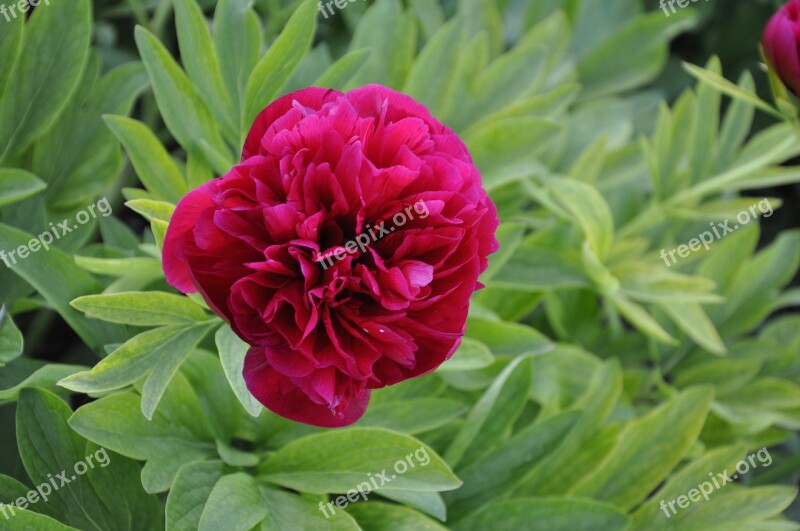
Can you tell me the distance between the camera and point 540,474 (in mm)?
844

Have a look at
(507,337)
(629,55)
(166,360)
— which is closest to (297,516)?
(166,360)

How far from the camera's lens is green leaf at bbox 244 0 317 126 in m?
0.63

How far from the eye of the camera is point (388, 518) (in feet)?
2.25

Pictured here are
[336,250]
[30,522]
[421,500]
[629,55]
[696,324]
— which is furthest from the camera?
[629,55]

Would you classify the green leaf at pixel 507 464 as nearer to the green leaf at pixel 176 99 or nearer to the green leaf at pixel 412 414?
the green leaf at pixel 412 414

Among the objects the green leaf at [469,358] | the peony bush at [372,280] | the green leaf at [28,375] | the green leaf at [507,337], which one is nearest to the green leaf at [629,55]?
the peony bush at [372,280]

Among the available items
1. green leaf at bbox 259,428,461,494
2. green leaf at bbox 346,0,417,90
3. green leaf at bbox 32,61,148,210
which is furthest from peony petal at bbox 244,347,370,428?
green leaf at bbox 346,0,417,90

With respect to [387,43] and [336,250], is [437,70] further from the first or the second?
[336,250]

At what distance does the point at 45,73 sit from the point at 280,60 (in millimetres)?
218

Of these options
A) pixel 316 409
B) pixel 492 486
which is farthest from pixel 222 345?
pixel 492 486

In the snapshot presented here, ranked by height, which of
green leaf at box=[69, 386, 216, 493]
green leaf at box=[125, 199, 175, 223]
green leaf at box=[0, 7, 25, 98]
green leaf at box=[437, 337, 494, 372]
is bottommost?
green leaf at box=[437, 337, 494, 372]

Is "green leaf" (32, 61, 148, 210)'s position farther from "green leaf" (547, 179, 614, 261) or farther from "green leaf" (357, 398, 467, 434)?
"green leaf" (547, 179, 614, 261)

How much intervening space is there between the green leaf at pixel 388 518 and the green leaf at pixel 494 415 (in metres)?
0.09

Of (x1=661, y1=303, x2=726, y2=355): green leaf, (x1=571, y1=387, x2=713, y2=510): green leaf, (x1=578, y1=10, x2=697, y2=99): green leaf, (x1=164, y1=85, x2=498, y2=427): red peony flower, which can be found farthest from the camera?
(x1=578, y1=10, x2=697, y2=99): green leaf
